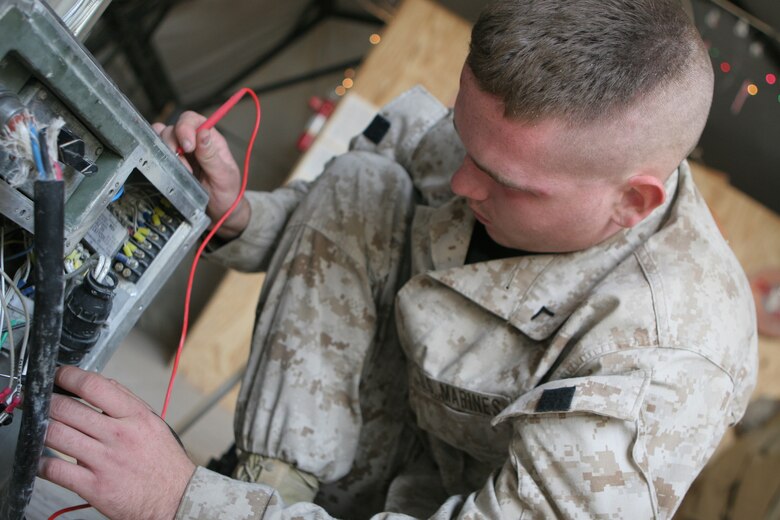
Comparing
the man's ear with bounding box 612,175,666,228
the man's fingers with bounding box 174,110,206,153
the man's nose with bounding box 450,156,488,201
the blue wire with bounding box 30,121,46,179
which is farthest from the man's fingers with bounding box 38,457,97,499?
the man's ear with bounding box 612,175,666,228

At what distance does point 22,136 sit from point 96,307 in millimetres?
217

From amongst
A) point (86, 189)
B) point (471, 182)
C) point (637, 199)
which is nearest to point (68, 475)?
point (86, 189)

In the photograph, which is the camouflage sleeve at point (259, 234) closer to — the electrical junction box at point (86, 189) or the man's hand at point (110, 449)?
the electrical junction box at point (86, 189)

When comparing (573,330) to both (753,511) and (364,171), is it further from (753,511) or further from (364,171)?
(753,511)

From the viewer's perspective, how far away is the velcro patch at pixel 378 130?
4.29 feet

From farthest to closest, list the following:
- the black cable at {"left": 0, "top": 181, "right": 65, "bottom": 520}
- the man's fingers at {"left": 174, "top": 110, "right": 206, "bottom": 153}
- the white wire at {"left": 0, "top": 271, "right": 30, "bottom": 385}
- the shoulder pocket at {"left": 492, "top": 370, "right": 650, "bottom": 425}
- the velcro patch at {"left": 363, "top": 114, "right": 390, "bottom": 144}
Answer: the velcro patch at {"left": 363, "top": 114, "right": 390, "bottom": 144}
the man's fingers at {"left": 174, "top": 110, "right": 206, "bottom": 153}
the shoulder pocket at {"left": 492, "top": 370, "right": 650, "bottom": 425}
the white wire at {"left": 0, "top": 271, "right": 30, "bottom": 385}
the black cable at {"left": 0, "top": 181, "right": 65, "bottom": 520}

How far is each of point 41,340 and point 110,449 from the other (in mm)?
186

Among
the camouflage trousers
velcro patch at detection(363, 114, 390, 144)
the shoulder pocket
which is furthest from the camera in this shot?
velcro patch at detection(363, 114, 390, 144)

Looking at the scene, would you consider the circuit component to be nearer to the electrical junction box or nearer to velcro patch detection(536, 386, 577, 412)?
the electrical junction box

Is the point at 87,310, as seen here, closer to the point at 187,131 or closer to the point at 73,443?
the point at 73,443

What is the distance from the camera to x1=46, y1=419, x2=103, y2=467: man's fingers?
0.76 m

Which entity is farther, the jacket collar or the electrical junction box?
the jacket collar

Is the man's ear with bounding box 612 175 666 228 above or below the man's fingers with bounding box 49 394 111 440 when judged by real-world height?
below

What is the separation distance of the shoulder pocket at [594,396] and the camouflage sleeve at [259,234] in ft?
1.62
